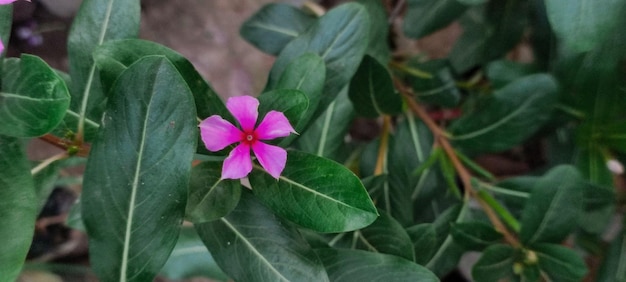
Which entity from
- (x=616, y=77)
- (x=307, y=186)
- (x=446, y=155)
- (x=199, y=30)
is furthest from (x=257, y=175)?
(x=199, y=30)

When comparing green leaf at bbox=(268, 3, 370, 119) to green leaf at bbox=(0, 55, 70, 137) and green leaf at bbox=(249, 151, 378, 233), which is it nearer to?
green leaf at bbox=(249, 151, 378, 233)

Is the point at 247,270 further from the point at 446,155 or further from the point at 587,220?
the point at 587,220

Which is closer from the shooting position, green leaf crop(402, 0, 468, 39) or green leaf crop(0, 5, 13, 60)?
green leaf crop(0, 5, 13, 60)

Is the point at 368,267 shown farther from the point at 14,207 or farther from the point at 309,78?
the point at 14,207

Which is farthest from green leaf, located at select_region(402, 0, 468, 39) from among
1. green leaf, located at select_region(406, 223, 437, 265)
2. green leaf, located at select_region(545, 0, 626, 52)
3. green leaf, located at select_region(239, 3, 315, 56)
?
green leaf, located at select_region(406, 223, 437, 265)

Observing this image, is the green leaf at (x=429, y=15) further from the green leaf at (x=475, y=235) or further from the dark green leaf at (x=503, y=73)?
the green leaf at (x=475, y=235)

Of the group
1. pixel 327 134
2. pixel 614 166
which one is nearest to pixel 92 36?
pixel 327 134
